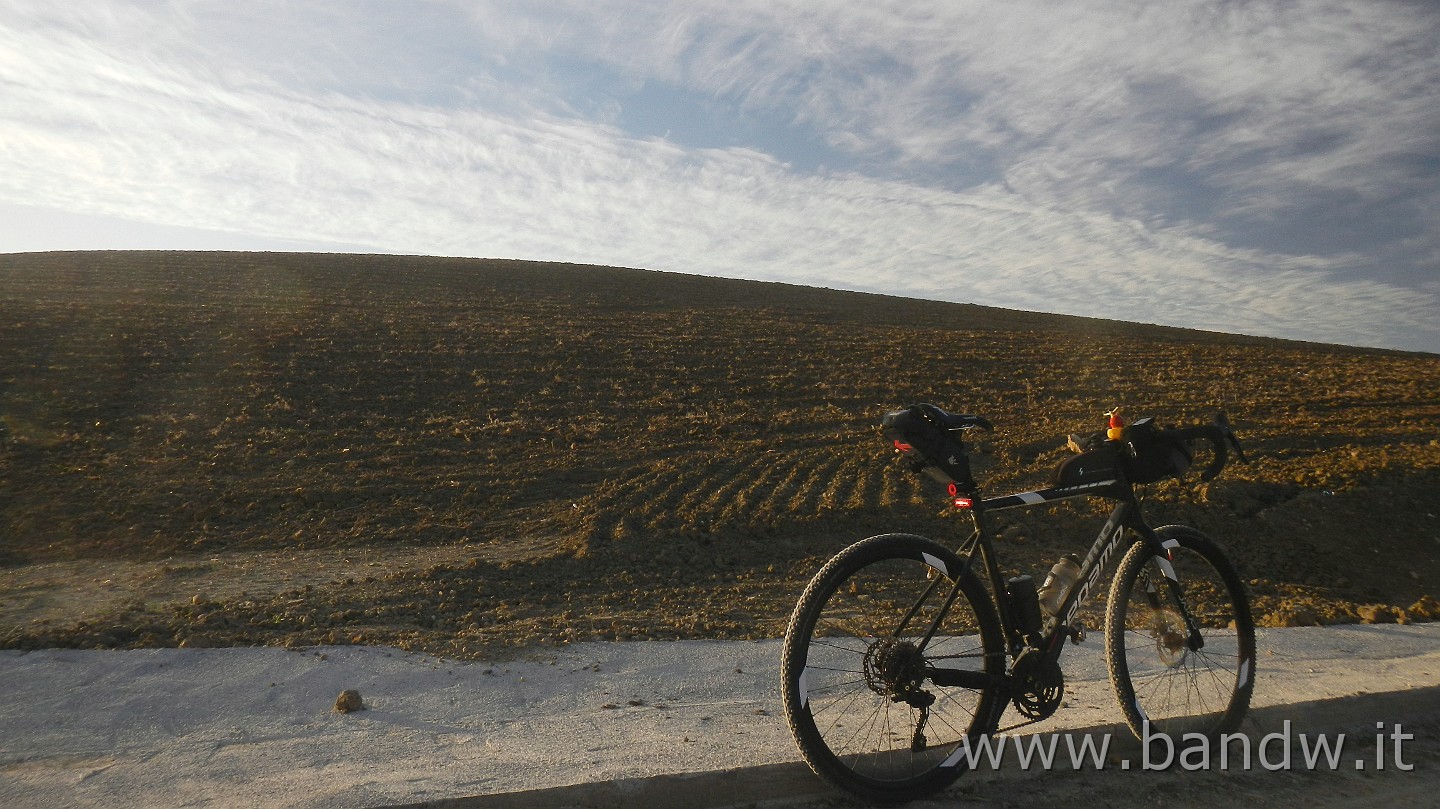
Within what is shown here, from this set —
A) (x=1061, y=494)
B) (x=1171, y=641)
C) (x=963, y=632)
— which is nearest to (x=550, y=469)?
(x=1171, y=641)

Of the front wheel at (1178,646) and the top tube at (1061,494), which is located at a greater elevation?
the top tube at (1061,494)

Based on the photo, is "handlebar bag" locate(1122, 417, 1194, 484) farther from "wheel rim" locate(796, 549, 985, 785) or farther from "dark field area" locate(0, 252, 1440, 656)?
"dark field area" locate(0, 252, 1440, 656)

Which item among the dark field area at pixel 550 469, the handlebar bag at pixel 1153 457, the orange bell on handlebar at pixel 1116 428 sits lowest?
the dark field area at pixel 550 469

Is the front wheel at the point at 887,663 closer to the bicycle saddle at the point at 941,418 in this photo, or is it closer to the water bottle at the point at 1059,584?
the water bottle at the point at 1059,584

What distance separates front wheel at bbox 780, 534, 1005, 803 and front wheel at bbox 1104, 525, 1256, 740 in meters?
0.65

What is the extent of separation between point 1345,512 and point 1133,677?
763 cm

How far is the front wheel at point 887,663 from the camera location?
120 inches

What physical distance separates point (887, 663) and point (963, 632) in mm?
278

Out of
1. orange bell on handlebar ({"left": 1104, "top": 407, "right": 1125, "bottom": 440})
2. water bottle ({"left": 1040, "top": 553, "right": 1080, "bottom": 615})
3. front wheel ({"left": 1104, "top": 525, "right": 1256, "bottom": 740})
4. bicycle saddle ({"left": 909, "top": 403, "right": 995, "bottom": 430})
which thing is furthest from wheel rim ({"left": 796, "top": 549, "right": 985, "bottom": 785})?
orange bell on handlebar ({"left": 1104, "top": 407, "right": 1125, "bottom": 440})

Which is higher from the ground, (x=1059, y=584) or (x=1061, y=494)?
(x=1061, y=494)

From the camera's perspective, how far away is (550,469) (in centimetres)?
1152

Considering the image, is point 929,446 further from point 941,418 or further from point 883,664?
point 883,664

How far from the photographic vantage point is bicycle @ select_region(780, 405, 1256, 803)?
310 cm

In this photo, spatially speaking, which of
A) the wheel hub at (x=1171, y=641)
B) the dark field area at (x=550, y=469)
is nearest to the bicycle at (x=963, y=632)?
the wheel hub at (x=1171, y=641)
